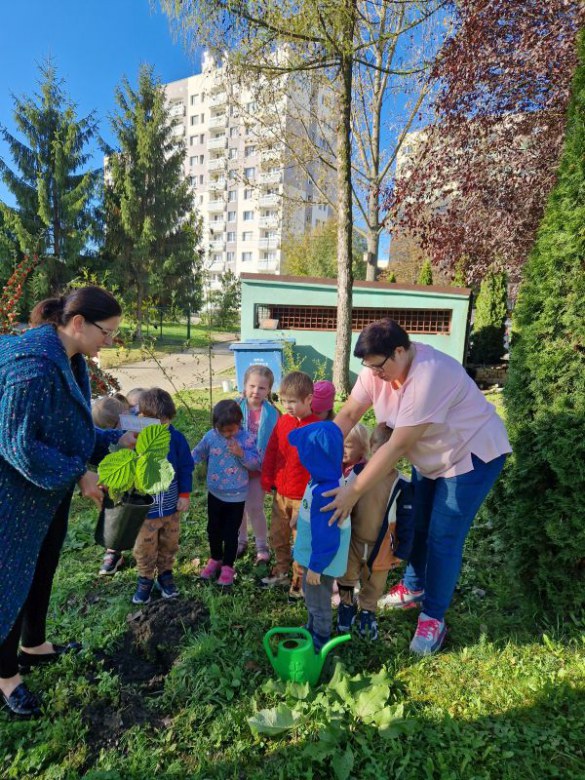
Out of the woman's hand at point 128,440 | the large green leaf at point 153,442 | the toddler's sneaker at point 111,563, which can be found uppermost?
the large green leaf at point 153,442

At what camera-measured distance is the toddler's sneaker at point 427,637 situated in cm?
251

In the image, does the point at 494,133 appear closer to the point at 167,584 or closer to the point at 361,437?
the point at 361,437

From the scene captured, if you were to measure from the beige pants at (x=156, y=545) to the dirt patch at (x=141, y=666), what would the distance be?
9.9 inches

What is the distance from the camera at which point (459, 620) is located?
285cm

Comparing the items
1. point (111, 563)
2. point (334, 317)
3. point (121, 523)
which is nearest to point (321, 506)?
point (121, 523)

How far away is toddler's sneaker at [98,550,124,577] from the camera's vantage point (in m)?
3.35

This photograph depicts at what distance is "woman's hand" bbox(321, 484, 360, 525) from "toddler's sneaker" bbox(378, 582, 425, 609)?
3.72 ft

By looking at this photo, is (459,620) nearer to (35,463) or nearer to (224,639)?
(224,639)

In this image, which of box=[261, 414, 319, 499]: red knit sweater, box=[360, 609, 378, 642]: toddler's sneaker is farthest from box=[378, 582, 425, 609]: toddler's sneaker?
box=[261, 414, 319, 499]: red knit sweater

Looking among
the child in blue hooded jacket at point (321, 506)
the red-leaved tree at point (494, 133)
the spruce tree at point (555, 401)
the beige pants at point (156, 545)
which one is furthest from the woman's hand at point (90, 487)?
the red-leaved tree at point (494, 133)

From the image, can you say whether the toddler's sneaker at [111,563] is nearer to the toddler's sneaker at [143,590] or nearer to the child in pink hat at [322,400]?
the toddler's sneaker at [143,590]

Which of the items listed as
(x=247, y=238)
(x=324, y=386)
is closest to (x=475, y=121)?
(x=324, y=386)

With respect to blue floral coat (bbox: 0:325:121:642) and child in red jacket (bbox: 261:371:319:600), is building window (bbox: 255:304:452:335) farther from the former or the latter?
blue floral coat (bbox: 0:325:121:642)

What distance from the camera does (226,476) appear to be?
10.3ft
